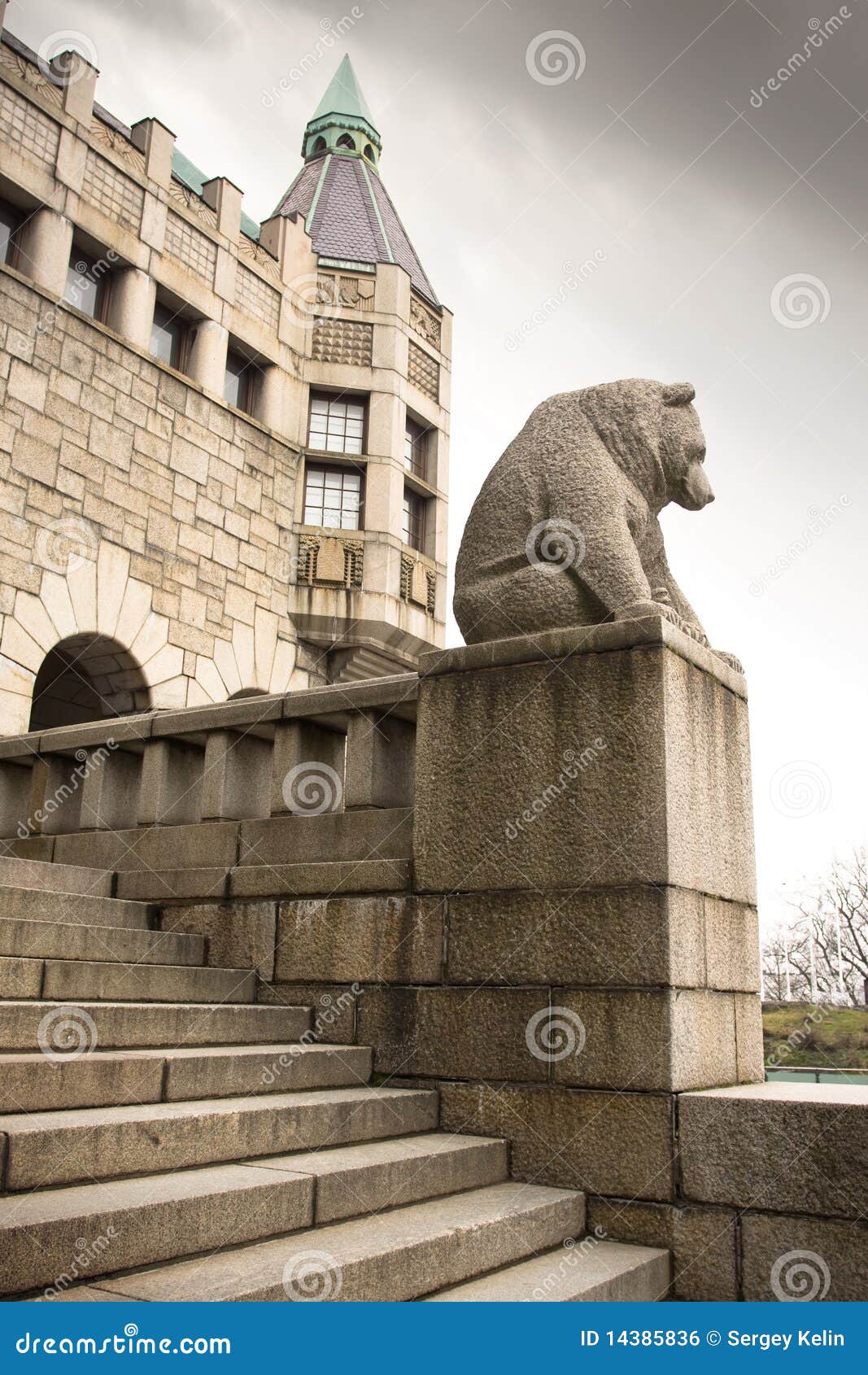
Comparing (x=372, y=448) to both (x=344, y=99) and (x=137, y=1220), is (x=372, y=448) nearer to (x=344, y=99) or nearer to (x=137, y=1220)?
(x=344, y=99)

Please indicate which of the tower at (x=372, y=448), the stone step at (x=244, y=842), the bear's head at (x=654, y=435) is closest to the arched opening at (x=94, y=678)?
the tower at (x=372, y=448)

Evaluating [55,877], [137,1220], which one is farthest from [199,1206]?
[55,877]

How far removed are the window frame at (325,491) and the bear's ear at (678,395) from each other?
11792mm

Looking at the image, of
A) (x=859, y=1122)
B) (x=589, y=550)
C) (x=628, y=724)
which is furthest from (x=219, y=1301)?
(x=589, y=550)

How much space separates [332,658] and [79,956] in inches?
503

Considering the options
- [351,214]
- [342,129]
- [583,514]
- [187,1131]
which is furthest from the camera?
[342,129]

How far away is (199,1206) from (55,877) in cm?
351

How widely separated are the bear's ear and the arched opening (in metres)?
9.46

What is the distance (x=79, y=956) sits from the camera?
510 cm

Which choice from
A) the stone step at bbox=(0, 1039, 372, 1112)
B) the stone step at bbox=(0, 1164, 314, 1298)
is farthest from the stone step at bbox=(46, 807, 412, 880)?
the stone step at bbox=(0, 1164, 314, 1298)

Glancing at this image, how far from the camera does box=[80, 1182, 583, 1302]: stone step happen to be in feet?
9.20

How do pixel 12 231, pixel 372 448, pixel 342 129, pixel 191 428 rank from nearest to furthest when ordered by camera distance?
pixel 12 231, pixel 191 428, pixel 372 448, pixel 342 129

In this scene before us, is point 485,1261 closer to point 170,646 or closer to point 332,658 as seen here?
point 170,646

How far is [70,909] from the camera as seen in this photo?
221 inches
